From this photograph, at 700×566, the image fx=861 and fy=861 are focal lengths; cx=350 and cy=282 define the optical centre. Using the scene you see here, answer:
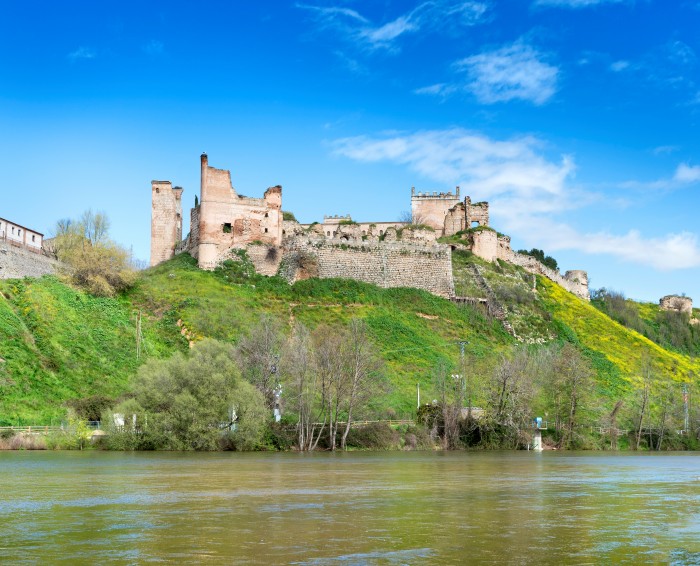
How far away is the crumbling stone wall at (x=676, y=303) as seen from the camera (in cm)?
11912

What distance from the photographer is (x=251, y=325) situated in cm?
6281

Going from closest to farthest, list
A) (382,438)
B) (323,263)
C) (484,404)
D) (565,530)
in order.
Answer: (565,530), (382,438), (484,404), (323,263)

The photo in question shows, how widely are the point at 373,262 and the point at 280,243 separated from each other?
8948mm

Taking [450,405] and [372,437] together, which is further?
[450,405]

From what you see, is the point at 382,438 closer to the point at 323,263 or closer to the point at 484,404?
the point at 484,404

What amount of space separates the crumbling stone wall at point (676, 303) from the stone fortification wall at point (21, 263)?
277 ft

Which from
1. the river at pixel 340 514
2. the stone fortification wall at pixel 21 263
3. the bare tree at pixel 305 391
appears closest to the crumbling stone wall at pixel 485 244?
the bare tree at pixel 305 391

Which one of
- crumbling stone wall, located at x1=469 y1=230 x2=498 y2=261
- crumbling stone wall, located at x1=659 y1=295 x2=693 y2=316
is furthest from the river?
crumbling stone wall, located at x1=659 y1=295 x2=693 y2=316

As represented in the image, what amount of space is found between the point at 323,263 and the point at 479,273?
1622cm

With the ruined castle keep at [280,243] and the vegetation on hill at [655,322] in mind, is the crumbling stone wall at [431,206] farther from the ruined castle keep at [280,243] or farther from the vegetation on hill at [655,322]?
the vegetation on hill at [655,322]

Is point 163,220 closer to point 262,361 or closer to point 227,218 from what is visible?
point 227,218

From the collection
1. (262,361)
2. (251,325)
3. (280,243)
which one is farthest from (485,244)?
(262,361)

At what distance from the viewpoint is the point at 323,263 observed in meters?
79.2

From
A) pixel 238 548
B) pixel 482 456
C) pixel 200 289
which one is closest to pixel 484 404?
pixel 482 456
